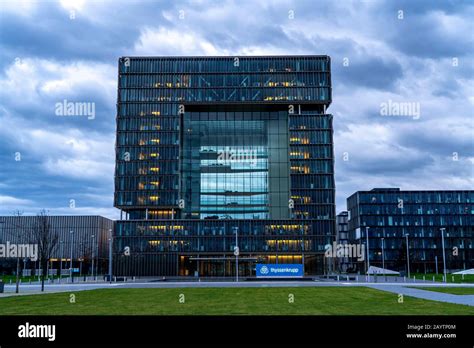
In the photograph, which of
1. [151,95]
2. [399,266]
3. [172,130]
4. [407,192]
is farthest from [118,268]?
[407,192]

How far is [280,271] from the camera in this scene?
73375 millimetres

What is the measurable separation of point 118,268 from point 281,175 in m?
44.1

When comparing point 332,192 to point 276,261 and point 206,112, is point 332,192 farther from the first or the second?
point 206,112

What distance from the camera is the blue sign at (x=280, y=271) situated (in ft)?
238

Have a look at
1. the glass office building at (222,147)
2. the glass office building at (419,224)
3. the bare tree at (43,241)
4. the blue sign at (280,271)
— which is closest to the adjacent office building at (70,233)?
the glass office building at (222,147)

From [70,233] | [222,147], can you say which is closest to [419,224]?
[222,147]

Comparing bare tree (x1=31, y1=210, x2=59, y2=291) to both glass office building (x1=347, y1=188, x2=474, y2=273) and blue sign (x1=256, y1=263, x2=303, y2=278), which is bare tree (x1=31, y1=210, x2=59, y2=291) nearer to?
blue sign (x1=256, y1=263, x2=303, y2=278)

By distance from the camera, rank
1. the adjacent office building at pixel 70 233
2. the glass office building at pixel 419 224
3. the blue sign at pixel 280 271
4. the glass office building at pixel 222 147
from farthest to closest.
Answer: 1. the glass office building at pixel 419 224
2. the adjacent office building at pixel 70 233
3. the glass office building at pixel 222 147
4. the blue sign at pixel 280 271

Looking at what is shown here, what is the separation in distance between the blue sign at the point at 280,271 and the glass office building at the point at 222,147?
3242 centimetres

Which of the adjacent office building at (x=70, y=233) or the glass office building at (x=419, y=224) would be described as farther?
the glass office building at (x=419, y=224)

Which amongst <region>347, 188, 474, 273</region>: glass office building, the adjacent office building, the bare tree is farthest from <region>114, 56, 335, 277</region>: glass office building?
<region>347, 188, 474, 273</region>: glass office building

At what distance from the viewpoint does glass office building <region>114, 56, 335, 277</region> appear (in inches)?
4284

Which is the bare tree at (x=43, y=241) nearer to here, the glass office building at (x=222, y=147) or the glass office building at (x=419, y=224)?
the glass office building at (x=222, y=147)
